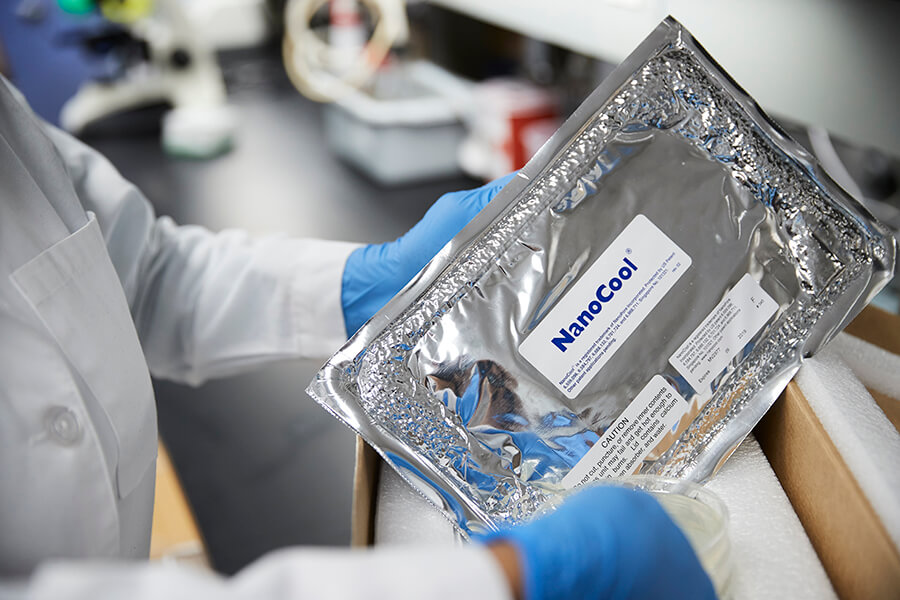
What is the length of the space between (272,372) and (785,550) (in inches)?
56.4

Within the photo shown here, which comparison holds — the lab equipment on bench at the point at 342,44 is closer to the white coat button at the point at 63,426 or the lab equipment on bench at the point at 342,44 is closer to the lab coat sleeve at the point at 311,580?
the white coat button at the point at 63,426

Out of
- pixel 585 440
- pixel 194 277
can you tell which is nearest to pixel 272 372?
pixel 194 277

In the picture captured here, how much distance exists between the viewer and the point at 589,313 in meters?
0.53

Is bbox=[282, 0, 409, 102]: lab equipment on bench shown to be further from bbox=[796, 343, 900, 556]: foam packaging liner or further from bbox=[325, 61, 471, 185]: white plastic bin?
bbox=[796, 343, 900, 556]: foam packaging liner

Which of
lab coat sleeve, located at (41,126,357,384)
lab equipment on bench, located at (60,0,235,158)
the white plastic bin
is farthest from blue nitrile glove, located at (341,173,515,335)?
lab equipment on bench, located at (60,0,235,158)

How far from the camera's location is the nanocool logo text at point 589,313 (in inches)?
20.7

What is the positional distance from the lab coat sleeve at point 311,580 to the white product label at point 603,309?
221 millimetres

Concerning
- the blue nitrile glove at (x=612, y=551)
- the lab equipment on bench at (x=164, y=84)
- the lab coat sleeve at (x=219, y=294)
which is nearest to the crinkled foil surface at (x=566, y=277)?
the blue nitrile glove at (x=612, y=551)

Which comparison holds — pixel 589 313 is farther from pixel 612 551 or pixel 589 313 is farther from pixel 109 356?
pixel 109 356

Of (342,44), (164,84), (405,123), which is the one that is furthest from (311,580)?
(164,84)

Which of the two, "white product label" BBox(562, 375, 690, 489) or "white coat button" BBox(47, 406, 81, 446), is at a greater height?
"white product label" BBox(562, 375, 690, 489)

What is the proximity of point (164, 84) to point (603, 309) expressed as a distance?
11.2ft

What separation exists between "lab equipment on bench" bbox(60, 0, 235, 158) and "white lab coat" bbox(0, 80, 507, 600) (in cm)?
223

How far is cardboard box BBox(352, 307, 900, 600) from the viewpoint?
43 centimetres
